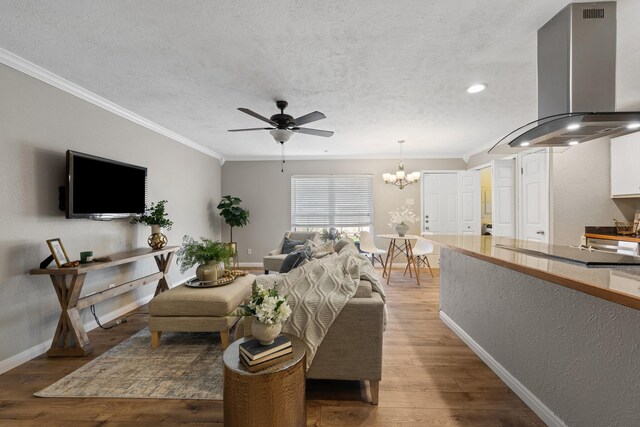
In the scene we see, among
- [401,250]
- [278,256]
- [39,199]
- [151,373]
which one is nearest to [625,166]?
[401,250]

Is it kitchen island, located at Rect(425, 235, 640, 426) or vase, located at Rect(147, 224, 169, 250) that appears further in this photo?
vase, located at Rect(147, 224, 169, 250)

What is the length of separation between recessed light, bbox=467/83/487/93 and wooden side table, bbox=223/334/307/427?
9.44 ft

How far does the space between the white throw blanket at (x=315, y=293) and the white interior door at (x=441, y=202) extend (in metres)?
4.20

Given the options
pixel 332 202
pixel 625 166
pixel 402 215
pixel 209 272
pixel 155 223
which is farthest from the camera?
pixel 332 202

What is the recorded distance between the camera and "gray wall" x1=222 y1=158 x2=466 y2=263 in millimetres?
6121

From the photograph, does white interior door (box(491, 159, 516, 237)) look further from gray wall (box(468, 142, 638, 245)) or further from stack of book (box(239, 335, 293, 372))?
stack of book (box(239, 335, 293, 372))

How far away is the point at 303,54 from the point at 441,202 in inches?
180

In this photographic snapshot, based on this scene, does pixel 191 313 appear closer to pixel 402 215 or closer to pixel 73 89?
pixel 73 89

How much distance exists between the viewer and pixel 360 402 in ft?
6.03

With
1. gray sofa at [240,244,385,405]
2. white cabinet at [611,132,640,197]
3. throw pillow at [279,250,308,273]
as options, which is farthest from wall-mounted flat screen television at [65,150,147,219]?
white cabinet at [611,132,640,197]

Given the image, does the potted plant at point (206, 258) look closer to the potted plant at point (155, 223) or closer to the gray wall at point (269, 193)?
the potted plant at point (155, 223)

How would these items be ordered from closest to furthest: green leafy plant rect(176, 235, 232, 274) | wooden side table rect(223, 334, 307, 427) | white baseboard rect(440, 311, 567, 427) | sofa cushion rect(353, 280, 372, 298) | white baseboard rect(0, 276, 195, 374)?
wooden side table rect(223, 334, 307, 427) → white baseboard rect(440, 311, 567, 427) → sofa cushion rect(353, 280, 372, 298) → white baseboard rect(0, 276, 195, 374) → green leafy plant rect(176, 235, 232, 274)

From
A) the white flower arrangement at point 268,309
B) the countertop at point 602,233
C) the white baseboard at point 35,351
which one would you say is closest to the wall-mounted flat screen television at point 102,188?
the white baseboard at point 35,351

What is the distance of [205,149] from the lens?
17.6 feet
